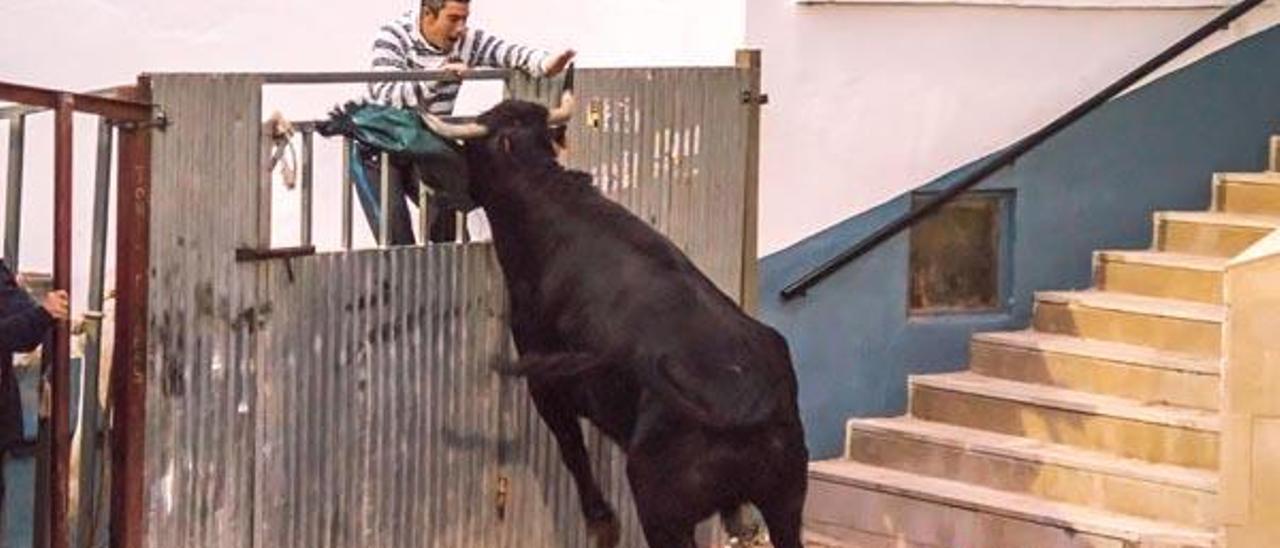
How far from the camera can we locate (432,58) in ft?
37.6

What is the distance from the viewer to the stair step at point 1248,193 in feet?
44.7

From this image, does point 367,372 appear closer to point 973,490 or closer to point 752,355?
point 752,355

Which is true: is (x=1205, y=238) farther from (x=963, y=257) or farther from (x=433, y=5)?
(x=433, y=5)

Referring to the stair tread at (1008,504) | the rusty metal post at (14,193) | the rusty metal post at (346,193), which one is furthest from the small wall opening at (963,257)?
the rusty metal post at (14,193)

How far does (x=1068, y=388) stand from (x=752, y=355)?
9.41 feet

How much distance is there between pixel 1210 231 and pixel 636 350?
Result: 12.9ft

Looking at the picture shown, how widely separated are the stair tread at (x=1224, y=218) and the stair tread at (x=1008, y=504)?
1.87 m

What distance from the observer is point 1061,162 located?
533 inches

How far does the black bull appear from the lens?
34.1ft

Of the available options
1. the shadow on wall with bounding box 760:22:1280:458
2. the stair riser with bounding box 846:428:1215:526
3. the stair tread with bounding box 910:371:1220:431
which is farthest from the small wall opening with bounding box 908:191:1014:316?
the stair riser with bounding box 846:428:1215:526

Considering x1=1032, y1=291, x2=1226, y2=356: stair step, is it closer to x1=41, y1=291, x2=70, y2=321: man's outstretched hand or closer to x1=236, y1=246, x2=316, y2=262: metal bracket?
x1=236, y1=246, x2=316, y2=262: metal bracket

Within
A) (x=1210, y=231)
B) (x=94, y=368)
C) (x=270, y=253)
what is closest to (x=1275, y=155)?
(x=1210, y=231)

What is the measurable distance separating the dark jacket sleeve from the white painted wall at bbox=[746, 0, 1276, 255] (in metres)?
3.94

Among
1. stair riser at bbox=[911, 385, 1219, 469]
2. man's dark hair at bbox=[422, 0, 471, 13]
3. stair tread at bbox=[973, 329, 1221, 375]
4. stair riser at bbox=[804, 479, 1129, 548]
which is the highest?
man's dark hair at bbox=[422, 0, 471, 13]
